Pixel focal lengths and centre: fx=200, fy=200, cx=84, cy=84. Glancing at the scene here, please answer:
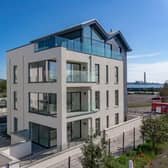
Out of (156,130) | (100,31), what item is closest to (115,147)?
(156,130)

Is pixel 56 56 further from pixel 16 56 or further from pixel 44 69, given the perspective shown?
pixel 16 56

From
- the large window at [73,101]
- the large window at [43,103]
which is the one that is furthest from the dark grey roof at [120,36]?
the large window at [43,103]

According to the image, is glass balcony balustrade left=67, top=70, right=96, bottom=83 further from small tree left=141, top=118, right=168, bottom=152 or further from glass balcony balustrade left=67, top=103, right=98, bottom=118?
small tree left=141, top=118, right=168, bottom=152

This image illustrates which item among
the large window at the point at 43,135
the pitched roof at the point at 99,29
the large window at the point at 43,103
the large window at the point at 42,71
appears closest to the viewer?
the large window at the point at 43,103

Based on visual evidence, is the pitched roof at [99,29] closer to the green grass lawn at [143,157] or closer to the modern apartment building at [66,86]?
the modern apartment building at [66,86]

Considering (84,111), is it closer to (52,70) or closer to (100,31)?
(52,70)
